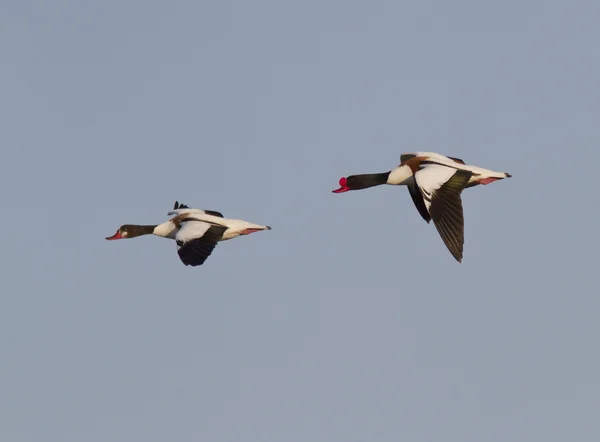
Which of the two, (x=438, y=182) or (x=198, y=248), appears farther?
(x=198, y=248)

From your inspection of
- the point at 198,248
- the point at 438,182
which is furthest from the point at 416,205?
the point at 198,248

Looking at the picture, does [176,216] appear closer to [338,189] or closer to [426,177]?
[338,189]

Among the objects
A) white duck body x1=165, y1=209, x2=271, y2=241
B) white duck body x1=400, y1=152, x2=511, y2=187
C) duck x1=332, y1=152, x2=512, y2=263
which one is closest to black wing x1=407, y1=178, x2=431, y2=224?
duck x1=332, y1=152, x2=512, y2=263

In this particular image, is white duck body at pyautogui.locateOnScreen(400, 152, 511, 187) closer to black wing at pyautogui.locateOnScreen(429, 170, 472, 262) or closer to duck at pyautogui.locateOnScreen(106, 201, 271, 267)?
black wing at pyautogui.locateOnScreen(429, 170, 472, 262)

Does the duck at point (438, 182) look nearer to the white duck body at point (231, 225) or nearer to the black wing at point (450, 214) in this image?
the black wing at point (450, 214)

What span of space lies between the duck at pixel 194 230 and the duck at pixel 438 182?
2.81 meters

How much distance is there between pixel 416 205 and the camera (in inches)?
1222

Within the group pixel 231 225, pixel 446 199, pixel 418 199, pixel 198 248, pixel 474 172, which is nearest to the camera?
pixel 446 199

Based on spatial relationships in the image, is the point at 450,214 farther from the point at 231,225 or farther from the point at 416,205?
the point at 231,225

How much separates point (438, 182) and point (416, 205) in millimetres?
2991

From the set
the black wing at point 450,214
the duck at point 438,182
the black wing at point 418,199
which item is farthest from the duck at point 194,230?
the black wing at point 450,214

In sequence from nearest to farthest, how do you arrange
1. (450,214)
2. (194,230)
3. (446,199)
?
(450,214) < (446,199) < (194,230)

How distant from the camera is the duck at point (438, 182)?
26.8 m

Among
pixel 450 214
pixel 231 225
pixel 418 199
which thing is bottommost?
pixel 450 214
